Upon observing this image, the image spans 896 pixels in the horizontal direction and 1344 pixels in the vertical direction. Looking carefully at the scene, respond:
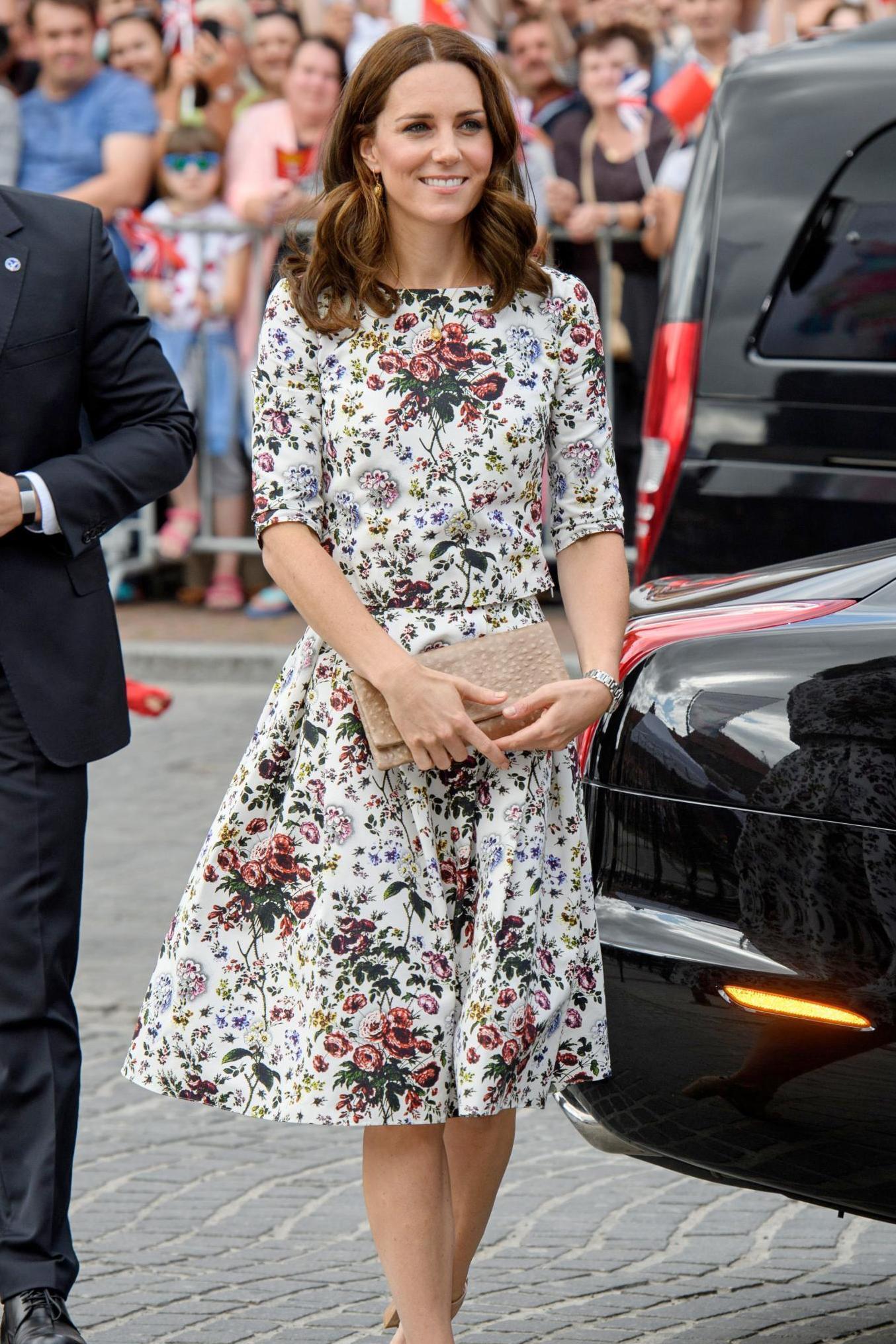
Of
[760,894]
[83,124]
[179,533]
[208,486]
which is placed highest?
[760,894]

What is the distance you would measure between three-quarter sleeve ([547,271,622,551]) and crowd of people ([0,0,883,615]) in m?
6.47

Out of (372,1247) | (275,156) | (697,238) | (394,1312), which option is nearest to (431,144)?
(394,1312)

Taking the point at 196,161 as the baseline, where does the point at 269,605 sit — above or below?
below

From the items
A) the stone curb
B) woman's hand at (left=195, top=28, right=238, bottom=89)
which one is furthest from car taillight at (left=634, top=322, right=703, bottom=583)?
woman's hand at (left=195, top=28, right=238, bottom=89)

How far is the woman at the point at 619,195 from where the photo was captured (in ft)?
32.3

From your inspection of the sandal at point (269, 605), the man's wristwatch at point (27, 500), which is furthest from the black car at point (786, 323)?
the sandal at point (269, 605)

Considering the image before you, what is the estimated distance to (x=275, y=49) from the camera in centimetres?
1060

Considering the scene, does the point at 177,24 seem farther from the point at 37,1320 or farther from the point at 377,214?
the point at 37,1320

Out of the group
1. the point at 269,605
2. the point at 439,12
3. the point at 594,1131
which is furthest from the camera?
the point at 269,605

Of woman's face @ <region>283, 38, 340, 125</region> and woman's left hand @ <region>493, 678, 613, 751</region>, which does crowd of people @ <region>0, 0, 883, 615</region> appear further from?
woman's left hand @ <region>493, 678, 613, 751</region>

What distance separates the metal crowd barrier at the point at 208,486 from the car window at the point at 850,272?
4156 mm

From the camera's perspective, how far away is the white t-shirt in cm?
1034

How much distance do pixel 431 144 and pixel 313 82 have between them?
7210 millimetres

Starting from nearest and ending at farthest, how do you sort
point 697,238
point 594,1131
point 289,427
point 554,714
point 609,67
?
point 554,714 → point 289,427 → point 594,1131 → point 697,238 → point 609,67
